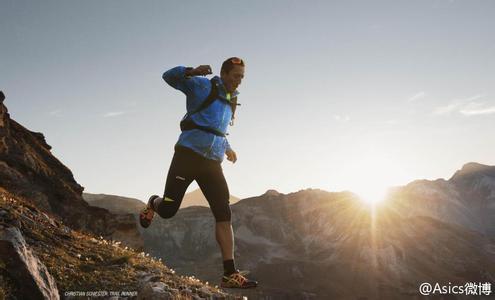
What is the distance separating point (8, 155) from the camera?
22062 millimetres

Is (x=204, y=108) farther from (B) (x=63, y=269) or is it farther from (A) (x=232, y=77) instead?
Result: (B) (x=63, y=269)

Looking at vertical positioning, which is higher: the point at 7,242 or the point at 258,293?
the point at 7,242

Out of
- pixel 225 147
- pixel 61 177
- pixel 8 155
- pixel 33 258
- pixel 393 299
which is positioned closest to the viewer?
pixel 33 258

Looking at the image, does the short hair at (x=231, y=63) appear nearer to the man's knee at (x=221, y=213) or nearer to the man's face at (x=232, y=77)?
the man's face at (x=232, y=77)

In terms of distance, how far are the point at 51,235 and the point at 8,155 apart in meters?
15.7

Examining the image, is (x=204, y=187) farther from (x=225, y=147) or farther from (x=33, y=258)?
(x=33, y=258)

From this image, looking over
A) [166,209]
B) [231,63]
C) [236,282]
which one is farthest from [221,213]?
[231,63]

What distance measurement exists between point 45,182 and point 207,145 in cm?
1873

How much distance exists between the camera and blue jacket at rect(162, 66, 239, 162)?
6.64 meters

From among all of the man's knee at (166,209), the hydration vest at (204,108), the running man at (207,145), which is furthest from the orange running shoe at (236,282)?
the hydration vest at (204,108)

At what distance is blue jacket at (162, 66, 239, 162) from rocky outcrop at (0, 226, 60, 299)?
2619mm

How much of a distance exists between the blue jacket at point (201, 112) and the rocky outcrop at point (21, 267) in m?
2.62

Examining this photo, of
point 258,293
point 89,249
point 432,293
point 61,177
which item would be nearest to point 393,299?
point 432,293

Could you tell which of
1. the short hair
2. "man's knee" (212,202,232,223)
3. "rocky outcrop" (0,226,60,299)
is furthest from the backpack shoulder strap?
"rocky outcrop" (0,226,60,299)
